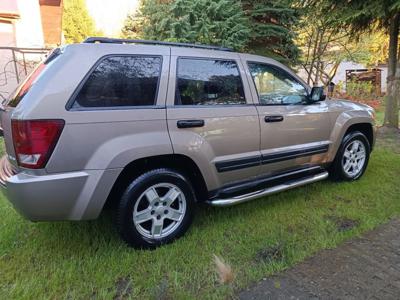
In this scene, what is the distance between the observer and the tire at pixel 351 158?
15.1ft

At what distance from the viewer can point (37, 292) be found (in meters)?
2.51

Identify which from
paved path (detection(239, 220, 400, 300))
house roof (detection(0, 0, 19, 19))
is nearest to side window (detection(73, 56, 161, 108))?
paved path (detection(239, 220, 400, 300))

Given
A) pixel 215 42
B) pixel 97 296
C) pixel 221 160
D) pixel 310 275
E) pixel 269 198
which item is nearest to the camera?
pixel 97 296

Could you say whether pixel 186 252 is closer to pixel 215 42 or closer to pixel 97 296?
pixel 97 296

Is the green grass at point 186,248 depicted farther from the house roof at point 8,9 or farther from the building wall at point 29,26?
the building wall at point 29,26

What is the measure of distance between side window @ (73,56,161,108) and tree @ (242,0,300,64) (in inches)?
238

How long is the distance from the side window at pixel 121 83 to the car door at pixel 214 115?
188 millimetres

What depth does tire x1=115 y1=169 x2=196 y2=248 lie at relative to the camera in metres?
2.92

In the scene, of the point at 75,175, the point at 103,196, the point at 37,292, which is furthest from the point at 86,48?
the point at 37,292

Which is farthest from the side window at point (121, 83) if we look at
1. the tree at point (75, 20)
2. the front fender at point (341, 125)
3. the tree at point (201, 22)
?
the tree at point (75, 20)

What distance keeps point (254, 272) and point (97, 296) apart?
1198 mm

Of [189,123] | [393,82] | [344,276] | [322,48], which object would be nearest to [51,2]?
[322,48]

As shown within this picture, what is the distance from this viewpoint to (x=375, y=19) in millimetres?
7324

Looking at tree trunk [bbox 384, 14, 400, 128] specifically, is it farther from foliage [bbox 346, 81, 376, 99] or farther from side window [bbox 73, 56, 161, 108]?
foliage [bbox 346, 81, 376, 99]
